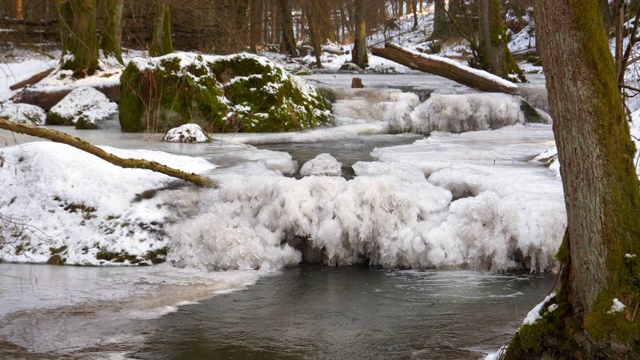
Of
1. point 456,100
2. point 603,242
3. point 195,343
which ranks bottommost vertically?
point 195,343

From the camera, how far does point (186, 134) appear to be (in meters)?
11.9

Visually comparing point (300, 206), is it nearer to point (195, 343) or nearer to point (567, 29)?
point (195, 343)

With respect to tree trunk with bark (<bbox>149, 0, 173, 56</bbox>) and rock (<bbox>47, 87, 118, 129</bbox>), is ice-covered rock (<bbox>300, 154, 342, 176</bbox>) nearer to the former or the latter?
rock (<bbox>47, 87, 118, 129</bbox>)

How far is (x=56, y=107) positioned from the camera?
15273mm

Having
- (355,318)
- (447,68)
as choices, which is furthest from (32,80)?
(355,318)

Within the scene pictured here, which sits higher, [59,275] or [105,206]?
[105,206]

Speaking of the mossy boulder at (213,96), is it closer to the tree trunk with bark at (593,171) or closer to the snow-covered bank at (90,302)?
the snow-covered bank at (90,302)

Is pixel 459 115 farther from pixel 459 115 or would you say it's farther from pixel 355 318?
pixel 355 318

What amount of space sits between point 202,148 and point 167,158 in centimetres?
193

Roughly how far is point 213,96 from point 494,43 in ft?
24.9

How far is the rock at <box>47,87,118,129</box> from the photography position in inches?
587

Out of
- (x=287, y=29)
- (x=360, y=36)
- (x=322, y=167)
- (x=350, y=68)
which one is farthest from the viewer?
(x=287, y=29)

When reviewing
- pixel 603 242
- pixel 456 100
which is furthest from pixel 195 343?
pixel 456 100

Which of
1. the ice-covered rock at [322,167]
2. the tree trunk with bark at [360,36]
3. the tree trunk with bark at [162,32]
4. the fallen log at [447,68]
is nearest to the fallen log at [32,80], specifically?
the tree trunk with bark at [162,32]
